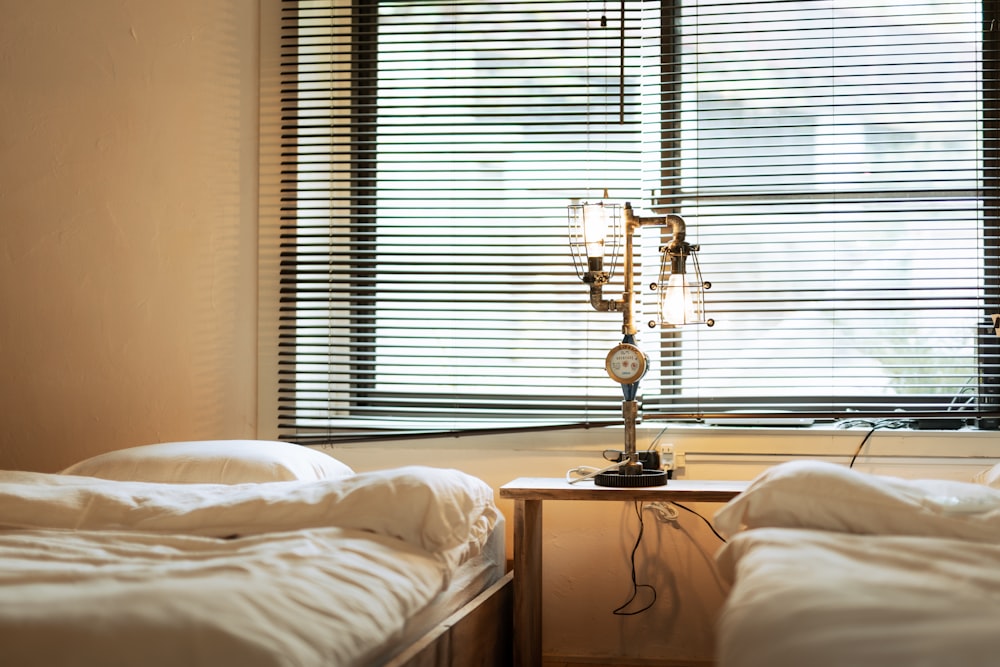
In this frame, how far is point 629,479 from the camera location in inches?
99.7

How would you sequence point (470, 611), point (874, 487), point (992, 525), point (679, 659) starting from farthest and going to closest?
1. point (679, 659)
2. point (470, 611)
3. point (874, 487)
4. point (992, 525)

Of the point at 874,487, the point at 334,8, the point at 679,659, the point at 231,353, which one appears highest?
the point at 334,8

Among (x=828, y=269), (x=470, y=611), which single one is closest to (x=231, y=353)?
(x=470, y=611)

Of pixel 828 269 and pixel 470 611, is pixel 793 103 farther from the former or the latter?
pixel 470 611

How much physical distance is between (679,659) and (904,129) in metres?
1.72

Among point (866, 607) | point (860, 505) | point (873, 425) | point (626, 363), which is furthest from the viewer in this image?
point (873, 425)

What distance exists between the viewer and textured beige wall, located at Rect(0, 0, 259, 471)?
3127 mm

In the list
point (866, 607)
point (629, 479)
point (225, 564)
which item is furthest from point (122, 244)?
point (866, 607)

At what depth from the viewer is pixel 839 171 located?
9.87 feet

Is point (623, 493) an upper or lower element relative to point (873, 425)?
lower

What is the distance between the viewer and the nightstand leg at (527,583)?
2453 mm

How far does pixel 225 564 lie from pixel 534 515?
3.81 feet

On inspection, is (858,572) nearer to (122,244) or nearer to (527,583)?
(527,583)

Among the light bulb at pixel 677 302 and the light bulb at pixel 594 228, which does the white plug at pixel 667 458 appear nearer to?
the light bulb at pixel 677 302
